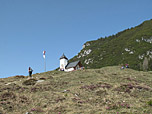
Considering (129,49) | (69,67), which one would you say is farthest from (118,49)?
(69,67)

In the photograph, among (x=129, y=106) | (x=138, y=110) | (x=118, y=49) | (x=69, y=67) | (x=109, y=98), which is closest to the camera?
(x=138, y=110)

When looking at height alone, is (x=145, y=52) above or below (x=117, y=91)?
above

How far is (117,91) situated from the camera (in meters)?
20.8

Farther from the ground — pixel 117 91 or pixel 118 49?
pixel 118 49

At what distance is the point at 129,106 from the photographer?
49.1ft

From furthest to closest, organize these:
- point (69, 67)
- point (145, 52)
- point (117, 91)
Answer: point (145, 52) < point (69, 67) < point (117, 91)

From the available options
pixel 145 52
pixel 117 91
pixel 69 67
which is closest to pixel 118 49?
pixel 145 52

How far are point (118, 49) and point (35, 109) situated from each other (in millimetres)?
182388

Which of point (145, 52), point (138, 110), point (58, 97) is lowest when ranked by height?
point (138, 110)

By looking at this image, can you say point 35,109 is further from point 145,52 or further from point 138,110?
point 145,52

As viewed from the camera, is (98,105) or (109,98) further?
(109,98)

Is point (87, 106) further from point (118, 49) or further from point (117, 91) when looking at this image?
point (118, 49)

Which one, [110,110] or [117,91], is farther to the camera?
[117,91]

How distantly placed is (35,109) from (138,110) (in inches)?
345
